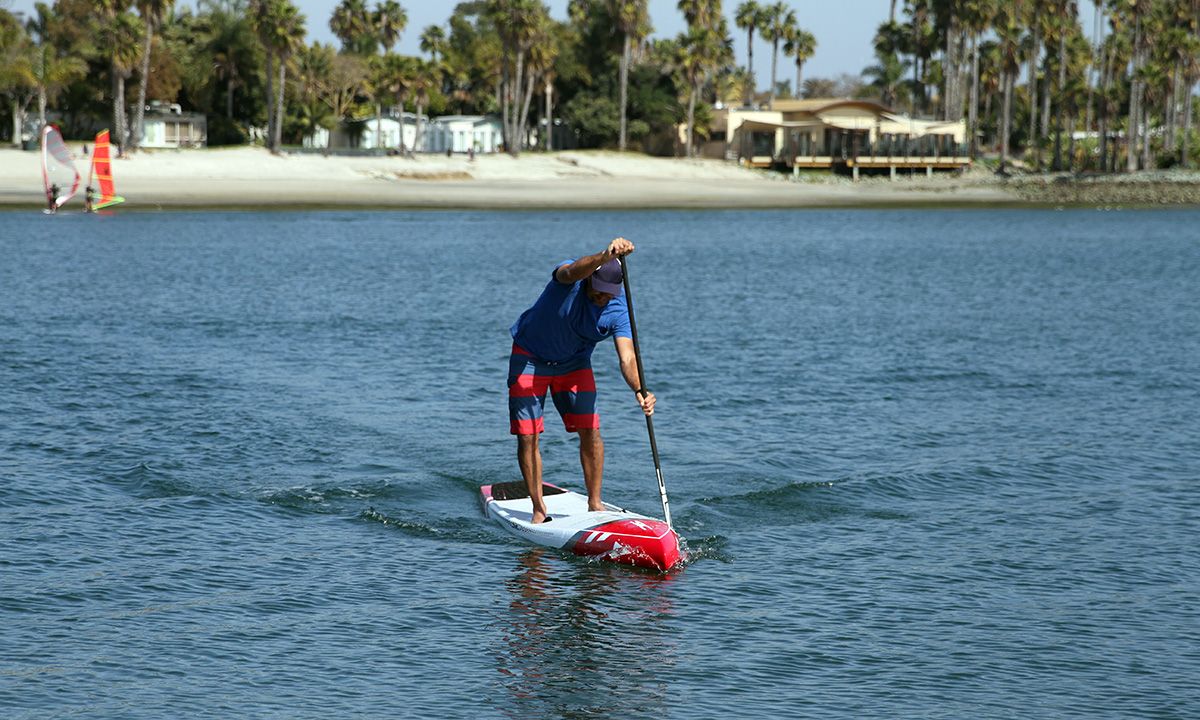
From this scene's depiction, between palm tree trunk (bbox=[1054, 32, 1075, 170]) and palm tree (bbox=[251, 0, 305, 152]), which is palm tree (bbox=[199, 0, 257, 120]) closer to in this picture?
palm tree (bbox=[251, 0, 305, 152])

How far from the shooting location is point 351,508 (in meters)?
14.4

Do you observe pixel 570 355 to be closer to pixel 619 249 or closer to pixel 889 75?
pixel 619 249

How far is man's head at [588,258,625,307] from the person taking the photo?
11.3 metres

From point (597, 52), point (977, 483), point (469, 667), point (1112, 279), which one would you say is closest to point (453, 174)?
point (597, 52)

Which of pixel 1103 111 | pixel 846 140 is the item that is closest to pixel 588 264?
pixel 846 140

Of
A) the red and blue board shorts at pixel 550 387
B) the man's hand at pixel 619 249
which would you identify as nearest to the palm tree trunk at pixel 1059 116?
the red and blue board shorts at pixel 550 387

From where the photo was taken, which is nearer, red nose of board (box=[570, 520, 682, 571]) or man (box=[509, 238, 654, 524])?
man (box=[509, 238, 654, 524])

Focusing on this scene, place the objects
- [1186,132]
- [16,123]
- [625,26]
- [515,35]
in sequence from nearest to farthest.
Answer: [16,123]
[515,35]
[625,26]
[1186,132]

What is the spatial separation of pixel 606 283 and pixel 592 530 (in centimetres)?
238

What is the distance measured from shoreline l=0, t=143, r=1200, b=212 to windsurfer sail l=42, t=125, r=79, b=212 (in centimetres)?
119

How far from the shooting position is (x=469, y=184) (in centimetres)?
8206

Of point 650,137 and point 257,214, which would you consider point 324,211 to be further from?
point 650,137

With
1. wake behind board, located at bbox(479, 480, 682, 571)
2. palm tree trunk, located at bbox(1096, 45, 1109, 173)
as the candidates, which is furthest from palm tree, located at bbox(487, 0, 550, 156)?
wake behind board, located at bbox(479, 480, 682, 571)

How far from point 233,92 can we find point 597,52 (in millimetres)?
26593
